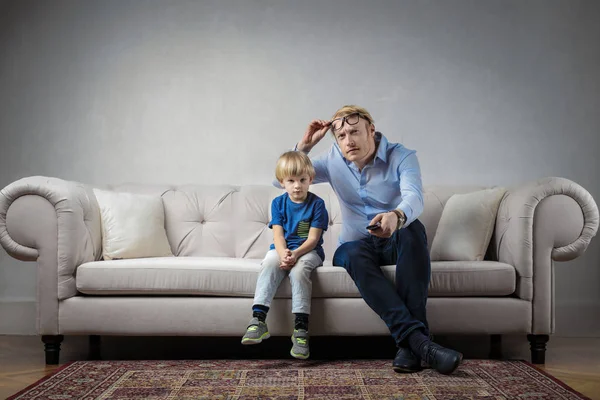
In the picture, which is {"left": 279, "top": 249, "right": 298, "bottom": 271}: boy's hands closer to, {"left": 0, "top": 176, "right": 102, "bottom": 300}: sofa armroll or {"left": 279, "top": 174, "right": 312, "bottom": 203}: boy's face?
{"left": 279, "top": 174, "right": 312, "bottom": 203}: boy's face

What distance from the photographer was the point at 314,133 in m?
2.38

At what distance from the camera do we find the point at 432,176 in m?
3.23

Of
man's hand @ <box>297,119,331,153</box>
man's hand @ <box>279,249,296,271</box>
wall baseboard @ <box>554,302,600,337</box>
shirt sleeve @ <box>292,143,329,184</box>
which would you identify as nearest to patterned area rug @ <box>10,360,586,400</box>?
man's hand @ <box>279,249,296,271</box>

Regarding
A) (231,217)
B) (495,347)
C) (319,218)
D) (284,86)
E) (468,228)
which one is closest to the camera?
(319,218)

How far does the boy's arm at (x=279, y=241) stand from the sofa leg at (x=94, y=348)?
87 centimetres

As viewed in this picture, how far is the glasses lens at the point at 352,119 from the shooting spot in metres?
2.25

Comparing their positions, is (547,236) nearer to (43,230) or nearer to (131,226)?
(131,226)

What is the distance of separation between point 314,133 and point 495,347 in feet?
4.22

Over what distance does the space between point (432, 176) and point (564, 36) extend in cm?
106

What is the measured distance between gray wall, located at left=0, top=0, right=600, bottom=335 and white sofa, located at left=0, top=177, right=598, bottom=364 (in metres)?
0.95

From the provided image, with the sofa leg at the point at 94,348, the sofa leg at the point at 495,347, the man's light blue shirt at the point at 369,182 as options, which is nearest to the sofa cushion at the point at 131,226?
the sofa leg at the point at 94,348

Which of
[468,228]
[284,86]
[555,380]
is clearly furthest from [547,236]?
[284,86]

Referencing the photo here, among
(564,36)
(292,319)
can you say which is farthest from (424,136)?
(292,319)

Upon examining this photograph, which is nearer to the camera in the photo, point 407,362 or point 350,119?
point 407,362
